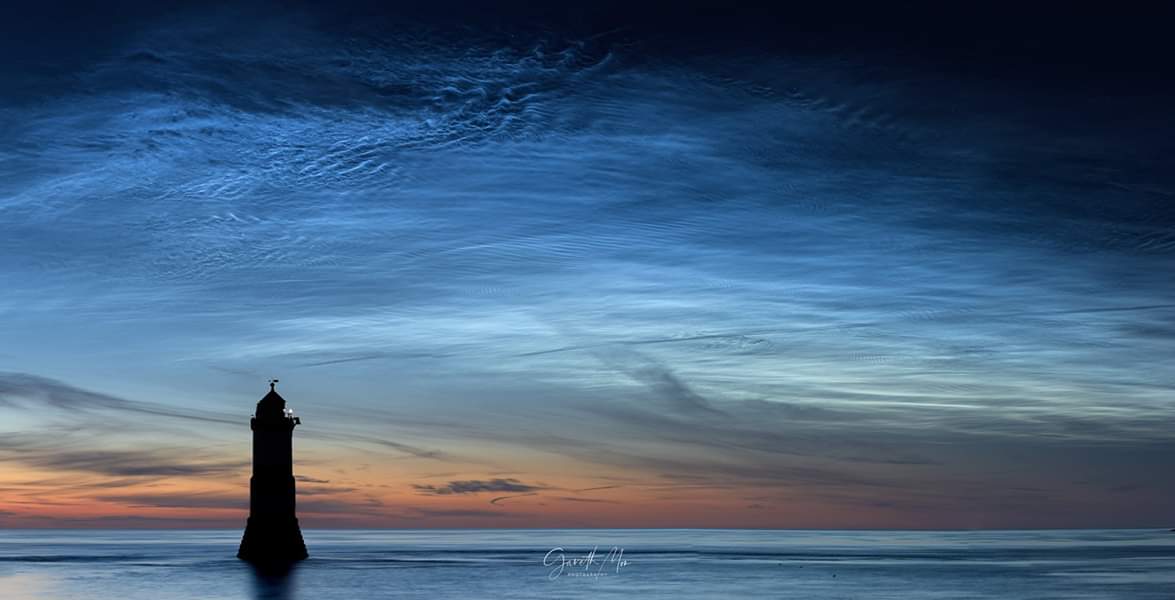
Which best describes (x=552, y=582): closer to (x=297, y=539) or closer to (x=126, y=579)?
(x=297, y=539)

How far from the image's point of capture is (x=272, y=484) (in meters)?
72.2

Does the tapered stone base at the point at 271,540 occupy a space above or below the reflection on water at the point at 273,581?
above

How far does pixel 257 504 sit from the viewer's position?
72.5m

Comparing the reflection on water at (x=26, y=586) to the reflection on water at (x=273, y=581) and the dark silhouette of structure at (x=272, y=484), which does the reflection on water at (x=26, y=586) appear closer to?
the reflection on water at (x=273, y=581)

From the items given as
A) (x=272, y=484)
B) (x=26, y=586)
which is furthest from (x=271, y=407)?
(x=26, y=586)

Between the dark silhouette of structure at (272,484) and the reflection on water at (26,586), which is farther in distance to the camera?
the reflection on water at (26,586)

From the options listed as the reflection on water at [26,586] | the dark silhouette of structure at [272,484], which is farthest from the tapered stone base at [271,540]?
the reflection on water at [26,586]

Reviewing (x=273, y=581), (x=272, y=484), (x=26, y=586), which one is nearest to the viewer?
(x=272, y=484)

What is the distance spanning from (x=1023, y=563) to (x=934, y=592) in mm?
61555

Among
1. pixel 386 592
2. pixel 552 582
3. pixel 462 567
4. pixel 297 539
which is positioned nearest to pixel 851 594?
pixel 552 582

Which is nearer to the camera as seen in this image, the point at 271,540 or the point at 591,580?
the point at 271,540

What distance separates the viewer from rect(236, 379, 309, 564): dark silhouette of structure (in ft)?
237

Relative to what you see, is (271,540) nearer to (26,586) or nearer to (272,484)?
(272,484)

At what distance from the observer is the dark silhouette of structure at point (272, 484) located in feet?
237
